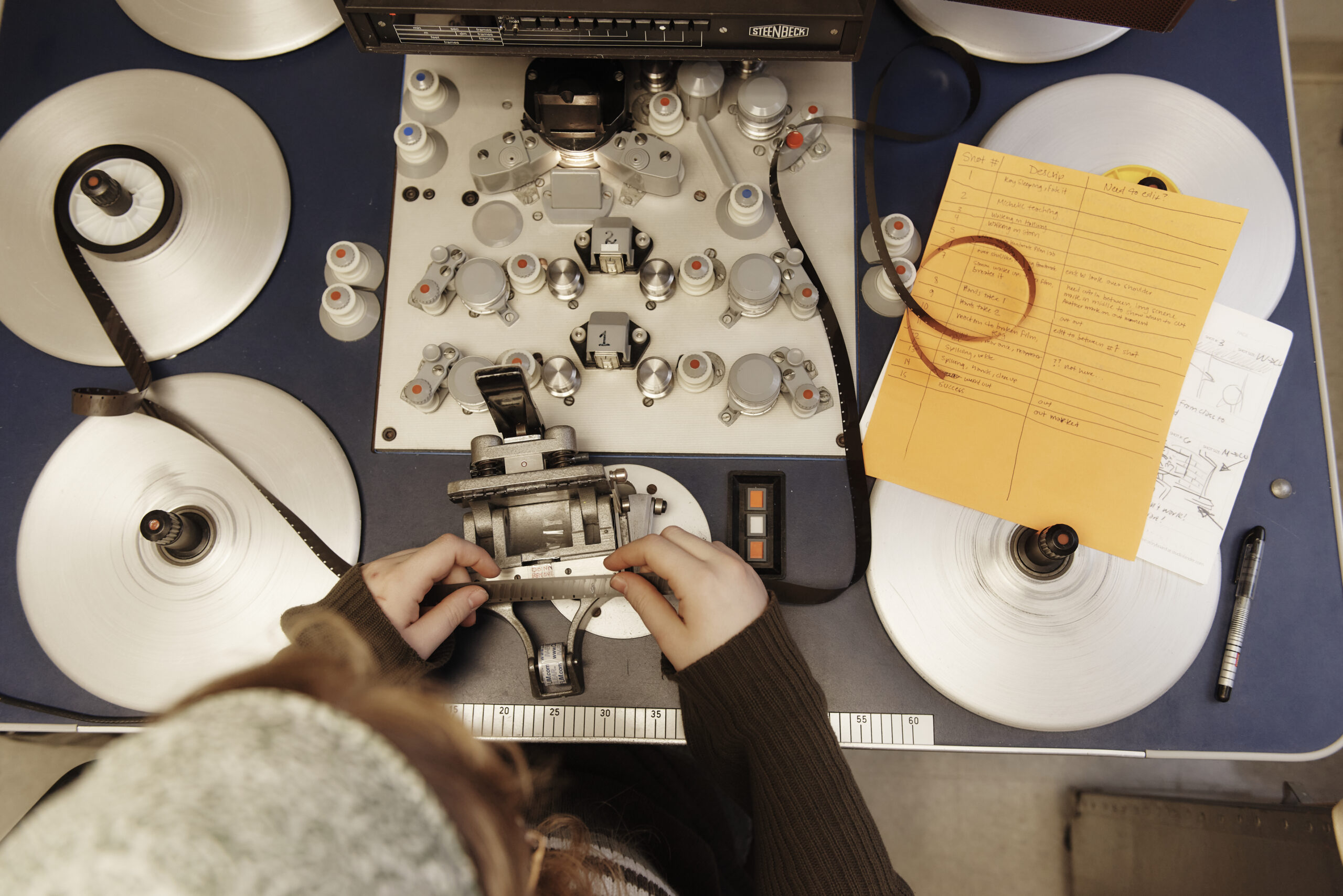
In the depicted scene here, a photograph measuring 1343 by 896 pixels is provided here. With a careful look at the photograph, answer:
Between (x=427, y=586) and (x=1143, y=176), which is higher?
(x=1143, y=176)

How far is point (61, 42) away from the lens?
1.15m

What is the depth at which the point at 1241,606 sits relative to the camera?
3.13 feet

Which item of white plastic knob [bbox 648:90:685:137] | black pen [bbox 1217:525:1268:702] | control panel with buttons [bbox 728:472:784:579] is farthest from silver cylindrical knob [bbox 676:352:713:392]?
black pen [bbox 1217:525:1268:702]

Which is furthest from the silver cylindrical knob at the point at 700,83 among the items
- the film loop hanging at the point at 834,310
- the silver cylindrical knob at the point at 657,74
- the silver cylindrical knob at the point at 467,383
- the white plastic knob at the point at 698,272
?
the silver cylindrical knob at the point at 467,383

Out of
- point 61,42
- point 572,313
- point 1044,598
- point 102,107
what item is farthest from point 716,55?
point 61,42

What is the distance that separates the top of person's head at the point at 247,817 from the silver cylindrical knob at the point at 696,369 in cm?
65

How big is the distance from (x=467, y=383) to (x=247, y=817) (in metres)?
0.69

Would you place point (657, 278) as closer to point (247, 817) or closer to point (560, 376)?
point (560, 376)

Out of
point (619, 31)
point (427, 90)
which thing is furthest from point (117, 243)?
point (619, 31)

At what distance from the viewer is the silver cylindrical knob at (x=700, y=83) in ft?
3.39

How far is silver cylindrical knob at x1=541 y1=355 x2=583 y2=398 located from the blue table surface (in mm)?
138

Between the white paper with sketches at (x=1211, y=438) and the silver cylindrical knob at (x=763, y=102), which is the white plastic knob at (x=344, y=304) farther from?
the white paper with sketches at (x=1211, y=438)

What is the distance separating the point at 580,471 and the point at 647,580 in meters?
0.17

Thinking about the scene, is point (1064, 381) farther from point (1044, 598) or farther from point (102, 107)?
point (102, 107)
